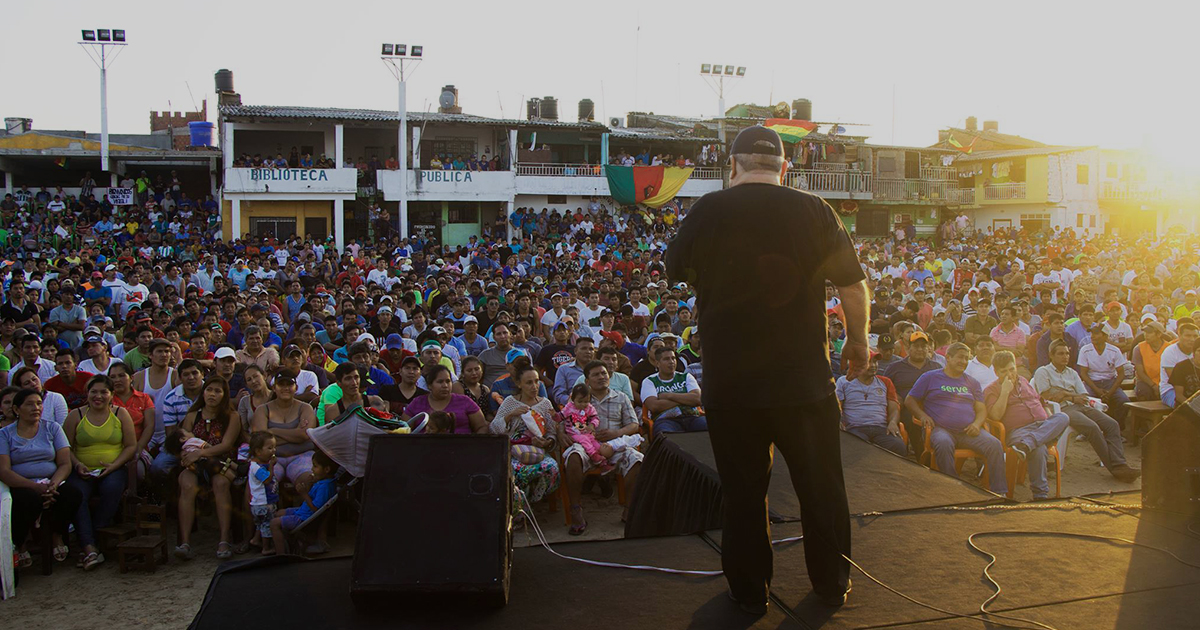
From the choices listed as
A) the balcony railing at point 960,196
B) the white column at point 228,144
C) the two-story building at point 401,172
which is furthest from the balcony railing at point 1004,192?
the white column at point 228,144

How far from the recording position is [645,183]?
27766 millimetres

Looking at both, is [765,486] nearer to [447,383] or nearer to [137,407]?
[447,383]

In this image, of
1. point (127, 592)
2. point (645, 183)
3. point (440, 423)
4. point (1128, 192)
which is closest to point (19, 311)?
point (127, 592)

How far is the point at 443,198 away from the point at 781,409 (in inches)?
964

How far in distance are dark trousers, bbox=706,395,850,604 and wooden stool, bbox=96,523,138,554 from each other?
4.40 meters

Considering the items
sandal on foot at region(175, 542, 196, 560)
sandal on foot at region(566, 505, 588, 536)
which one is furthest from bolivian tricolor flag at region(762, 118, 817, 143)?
sandal on foot at region(175, 542, 196, 560)

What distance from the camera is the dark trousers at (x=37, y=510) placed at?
208 inches

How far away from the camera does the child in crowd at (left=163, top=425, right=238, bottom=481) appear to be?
5961 millimetres

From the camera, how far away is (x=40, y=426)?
5.58 metres

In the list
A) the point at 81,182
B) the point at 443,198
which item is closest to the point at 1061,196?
the point at 443,198

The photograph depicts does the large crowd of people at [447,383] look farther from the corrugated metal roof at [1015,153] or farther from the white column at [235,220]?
the corrugated metal roof at [1015,153]

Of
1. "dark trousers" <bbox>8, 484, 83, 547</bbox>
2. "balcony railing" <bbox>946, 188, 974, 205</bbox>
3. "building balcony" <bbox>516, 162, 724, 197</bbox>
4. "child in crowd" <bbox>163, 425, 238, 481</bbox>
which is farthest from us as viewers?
"balcony railing" <bbox>946, 188, 974, 205</bbox>

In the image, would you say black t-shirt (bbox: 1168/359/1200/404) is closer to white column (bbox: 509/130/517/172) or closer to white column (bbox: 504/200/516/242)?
white column (bbox: 504/200/516/242)

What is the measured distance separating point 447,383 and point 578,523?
1409mm
